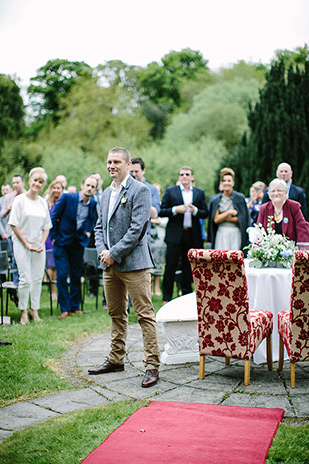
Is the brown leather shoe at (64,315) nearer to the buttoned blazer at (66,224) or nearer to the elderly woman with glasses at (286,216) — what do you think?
the buttoned blazer at (66,224)

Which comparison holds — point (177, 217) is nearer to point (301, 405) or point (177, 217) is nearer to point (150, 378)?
point (150, 378)

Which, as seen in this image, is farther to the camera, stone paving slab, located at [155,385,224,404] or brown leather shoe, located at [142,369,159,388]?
brown leather shoe, located at [142,369,159,388]

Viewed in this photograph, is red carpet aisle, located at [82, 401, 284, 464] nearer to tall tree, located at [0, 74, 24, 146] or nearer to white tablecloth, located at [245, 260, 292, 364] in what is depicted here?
white tablecloth, located at [245, 260, 292, 364]

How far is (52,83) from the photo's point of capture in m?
36.8

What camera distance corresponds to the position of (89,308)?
356 inches

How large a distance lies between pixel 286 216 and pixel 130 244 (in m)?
2.53

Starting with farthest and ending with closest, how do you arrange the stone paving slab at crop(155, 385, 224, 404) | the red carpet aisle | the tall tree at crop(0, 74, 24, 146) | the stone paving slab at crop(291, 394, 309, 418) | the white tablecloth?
the tall tree at crop(0, 74, 24, 146) → the white tablecloth → the stone paving slab at crop(155, 385, 224, 404) → the stone paving slab at crop(291, 394, 309, 418) → the red carpet aisle

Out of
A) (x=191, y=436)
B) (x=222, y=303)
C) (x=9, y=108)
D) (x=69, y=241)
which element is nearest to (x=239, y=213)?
(x=69, y=241)

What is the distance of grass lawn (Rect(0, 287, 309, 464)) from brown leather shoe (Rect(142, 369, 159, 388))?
439 millimetres

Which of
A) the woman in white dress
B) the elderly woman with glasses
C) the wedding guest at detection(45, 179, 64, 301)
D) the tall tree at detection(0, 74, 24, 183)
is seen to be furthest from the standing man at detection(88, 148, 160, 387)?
the tall tree at detection(0, 74, 24, 183)

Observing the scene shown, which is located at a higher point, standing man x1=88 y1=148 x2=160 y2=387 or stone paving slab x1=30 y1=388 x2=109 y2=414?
standing man x1=88 y1=148 x2=160 y2=387

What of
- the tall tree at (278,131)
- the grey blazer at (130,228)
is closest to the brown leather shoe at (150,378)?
the grey blazer at (130,228)

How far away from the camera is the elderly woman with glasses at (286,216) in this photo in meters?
6.30

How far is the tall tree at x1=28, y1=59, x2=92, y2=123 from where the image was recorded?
3650 centimetres
